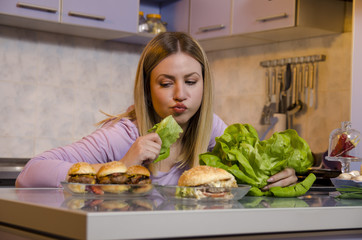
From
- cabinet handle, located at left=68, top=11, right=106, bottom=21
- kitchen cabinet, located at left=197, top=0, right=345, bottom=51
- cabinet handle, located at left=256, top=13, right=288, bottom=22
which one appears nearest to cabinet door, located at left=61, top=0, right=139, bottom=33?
cabinet handle, located at left=68, top=11, right=106, bottom=21

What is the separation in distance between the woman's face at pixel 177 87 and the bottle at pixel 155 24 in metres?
1.72

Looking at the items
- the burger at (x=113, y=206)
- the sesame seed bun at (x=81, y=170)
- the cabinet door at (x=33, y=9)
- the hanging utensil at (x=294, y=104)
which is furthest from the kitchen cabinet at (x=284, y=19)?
the burger at (x=113, y=206)

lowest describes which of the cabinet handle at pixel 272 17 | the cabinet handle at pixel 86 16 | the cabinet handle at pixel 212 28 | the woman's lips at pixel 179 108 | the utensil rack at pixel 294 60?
the woman's lips at pixel 179 108

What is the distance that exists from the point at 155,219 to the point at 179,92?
905 millimetres

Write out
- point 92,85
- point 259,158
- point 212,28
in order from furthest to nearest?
1. point 92,85
2. point 212,28
3. point 259,158

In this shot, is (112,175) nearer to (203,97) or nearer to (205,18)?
(203,97)

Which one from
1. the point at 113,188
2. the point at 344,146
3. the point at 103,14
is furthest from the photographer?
the point at 103,14

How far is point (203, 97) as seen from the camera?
1778 millimetres

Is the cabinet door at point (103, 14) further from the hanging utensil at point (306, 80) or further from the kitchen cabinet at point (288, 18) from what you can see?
the hanging utensil at point (306, 80)

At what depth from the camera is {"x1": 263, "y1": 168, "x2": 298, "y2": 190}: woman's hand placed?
4.22 ft

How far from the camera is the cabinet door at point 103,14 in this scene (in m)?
2.99

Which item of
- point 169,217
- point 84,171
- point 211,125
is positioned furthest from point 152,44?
point 169,217

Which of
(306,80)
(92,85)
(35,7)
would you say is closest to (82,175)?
(35,7)

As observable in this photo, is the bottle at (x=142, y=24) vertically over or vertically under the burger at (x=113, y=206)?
over
